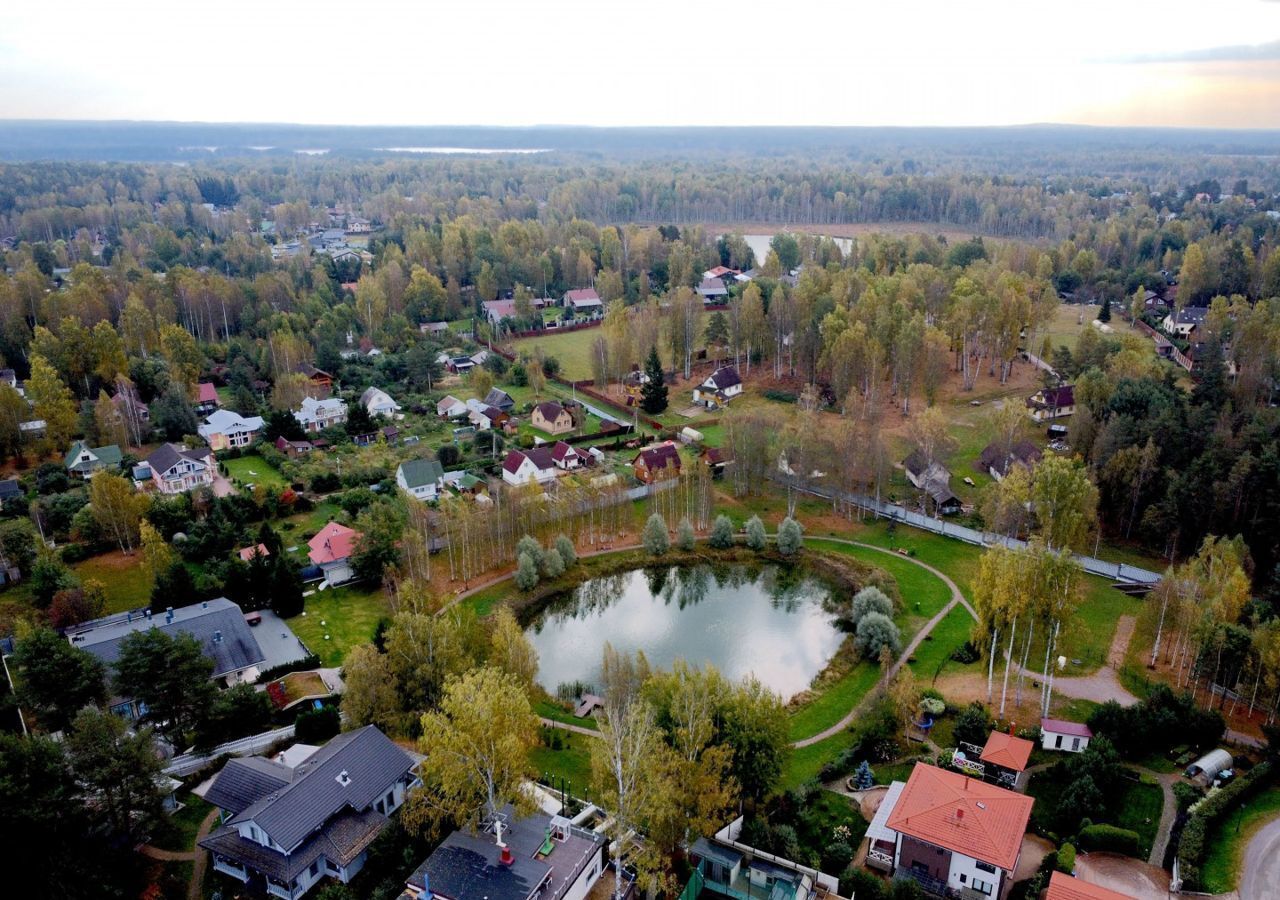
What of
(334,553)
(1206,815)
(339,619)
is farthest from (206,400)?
(1206,815)

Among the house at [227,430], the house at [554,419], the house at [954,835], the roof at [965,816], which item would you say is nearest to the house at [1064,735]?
the roof at [965,816]

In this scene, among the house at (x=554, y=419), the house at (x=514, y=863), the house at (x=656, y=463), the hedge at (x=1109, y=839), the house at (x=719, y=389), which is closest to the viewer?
the house at (x=514, y=863)

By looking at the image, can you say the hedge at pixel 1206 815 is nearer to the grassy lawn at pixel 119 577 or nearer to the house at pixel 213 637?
the house at pixel 213 637

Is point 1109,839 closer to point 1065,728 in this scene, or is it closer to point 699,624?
point 1065,728

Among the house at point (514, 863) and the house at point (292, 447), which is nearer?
the house at point (514, 863)

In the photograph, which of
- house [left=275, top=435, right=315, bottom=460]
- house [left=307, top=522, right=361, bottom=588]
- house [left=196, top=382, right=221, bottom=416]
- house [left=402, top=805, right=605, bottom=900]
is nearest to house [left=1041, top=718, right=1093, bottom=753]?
house [left=402, top=805, right=605, bottom=900]

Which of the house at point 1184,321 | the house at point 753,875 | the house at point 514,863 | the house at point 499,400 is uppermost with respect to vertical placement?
the house at point 1184,321

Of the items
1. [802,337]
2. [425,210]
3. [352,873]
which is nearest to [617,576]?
[352,873]
